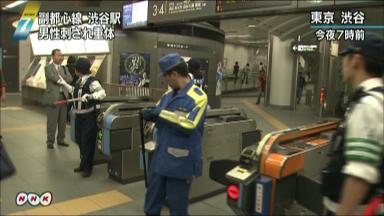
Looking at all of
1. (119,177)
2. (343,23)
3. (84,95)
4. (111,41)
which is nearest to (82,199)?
(119,177)

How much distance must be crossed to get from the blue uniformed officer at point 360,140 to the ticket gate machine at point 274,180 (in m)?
0.68

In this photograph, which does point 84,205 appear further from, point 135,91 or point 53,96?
point 135,91

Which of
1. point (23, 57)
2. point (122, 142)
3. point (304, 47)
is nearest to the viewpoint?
point (122, 142)

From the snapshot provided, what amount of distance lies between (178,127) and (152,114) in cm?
24

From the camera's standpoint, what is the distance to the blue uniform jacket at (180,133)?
9.04ft

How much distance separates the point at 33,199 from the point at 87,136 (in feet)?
3.45

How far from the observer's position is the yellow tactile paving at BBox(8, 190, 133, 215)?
12.3 feet

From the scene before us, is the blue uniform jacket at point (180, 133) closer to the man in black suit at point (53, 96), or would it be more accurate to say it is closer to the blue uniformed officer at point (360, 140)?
the blue uniformed officer at point (360, 140)

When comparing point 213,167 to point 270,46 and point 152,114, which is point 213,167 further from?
point 270,46

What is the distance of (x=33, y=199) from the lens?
4.07m

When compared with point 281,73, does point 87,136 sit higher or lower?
lower

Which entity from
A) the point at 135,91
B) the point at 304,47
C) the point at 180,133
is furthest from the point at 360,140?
the point at 304,47
